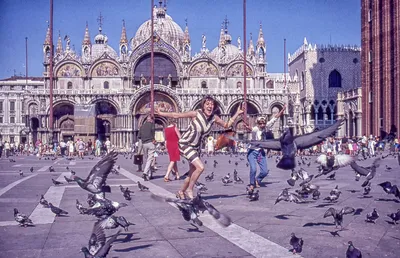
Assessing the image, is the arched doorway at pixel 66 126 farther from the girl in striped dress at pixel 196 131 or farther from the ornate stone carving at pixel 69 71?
the girl in striped dress at pixel 196 131

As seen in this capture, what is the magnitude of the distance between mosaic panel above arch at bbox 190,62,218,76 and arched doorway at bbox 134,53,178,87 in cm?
207

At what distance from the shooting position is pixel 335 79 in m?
64.2

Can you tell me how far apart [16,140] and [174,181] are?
66601 mm

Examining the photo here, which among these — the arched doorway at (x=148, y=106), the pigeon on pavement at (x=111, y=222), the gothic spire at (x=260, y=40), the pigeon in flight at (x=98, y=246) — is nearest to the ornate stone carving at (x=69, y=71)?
the arched doorway at (x=148, y=106)

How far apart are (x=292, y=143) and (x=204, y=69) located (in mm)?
47533

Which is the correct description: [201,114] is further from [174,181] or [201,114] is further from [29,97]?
[29,97]

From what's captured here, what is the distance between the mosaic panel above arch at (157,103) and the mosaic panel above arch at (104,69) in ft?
14.7

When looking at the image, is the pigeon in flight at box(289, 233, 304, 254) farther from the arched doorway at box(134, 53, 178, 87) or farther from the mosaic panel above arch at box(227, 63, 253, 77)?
the mosaic panel above arch at box(227, 63, 253, 77)

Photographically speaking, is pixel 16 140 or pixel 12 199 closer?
pixel 12 199

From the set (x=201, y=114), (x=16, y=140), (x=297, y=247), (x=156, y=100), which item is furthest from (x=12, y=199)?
(x=16, y=140)

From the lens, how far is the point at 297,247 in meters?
5.00

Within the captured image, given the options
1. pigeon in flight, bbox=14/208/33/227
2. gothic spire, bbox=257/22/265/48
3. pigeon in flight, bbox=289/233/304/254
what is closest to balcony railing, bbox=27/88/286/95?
gothic spire, bbox=257/22/265/48

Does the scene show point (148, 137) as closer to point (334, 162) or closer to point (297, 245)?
point (334, 162)

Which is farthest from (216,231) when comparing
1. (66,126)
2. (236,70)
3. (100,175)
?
(236,70)
